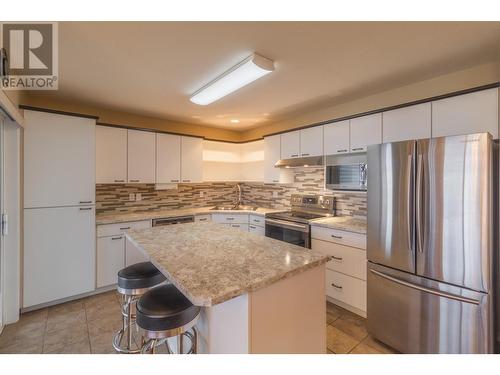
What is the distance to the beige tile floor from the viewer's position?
1927 millimetres

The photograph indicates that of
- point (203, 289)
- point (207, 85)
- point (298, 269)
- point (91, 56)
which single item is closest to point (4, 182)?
point (91, 56)

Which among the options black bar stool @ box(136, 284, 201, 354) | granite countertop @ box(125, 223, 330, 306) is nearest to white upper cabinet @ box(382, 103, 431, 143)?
granite countertop @ box(125, 223, 330, 306)

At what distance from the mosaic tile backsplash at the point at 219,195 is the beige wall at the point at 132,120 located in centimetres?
92

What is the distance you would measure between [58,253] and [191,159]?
210 cm

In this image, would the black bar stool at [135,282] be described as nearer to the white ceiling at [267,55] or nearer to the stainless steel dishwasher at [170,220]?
the stainless steel dishwasher at [170,220]

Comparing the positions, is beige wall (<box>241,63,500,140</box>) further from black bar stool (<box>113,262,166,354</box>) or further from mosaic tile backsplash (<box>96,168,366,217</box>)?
black bar stool (<box>113,262,166,354</box>)

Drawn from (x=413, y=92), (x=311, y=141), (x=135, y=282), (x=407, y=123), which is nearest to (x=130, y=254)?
(x=135, y=282)

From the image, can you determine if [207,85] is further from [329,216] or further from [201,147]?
[329,216]

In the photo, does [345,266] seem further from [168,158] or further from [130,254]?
[168,158]

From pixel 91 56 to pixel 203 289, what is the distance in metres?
2.01

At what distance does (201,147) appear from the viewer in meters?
3.97

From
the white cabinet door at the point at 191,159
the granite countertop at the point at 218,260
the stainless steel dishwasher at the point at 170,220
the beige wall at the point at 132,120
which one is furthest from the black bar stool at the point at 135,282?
the beige wall at the point at 132,120

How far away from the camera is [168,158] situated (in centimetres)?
362

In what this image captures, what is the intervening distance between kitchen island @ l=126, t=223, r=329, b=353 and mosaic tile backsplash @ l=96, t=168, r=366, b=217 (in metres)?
1.74
